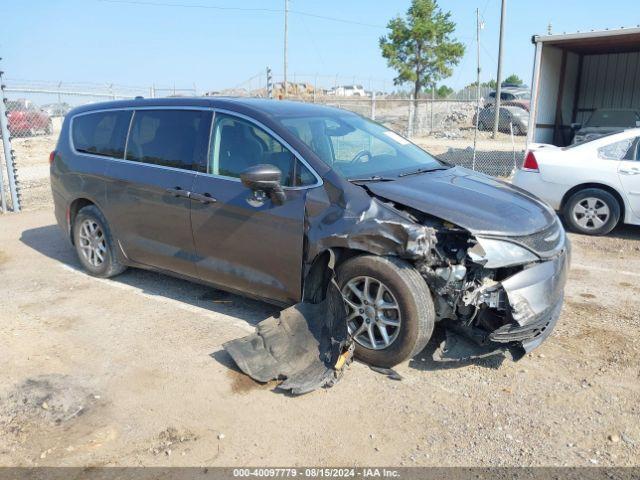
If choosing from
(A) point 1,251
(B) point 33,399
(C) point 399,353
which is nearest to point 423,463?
(C) point 399,353

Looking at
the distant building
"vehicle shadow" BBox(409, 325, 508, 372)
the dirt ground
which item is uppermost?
the distant building

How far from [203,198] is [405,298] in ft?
6.22

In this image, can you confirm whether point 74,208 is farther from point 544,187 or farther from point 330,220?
point 544,187

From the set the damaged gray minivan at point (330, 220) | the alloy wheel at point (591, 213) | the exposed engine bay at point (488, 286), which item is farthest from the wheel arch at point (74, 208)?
the alloy wheel at point (591, 213)

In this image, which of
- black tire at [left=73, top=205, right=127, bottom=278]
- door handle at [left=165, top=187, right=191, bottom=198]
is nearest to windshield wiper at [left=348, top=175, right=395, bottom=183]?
door handle at [left=165, top=187, right=191, bottom=198]

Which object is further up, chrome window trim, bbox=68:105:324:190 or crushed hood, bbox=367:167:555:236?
chrome window trim, bbox=68:105:324:190

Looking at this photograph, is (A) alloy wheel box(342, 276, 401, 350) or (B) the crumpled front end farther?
(A) alloy wheel box(342, 276, 401, 350)

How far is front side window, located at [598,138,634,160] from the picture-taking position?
7352mm

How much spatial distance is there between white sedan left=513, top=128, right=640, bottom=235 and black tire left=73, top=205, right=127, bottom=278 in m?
5.58

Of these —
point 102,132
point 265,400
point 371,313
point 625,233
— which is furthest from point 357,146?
point 625,233

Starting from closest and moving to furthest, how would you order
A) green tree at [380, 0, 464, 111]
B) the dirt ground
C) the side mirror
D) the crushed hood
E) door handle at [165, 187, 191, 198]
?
the dirt ground, the crushed hood, the side mirror, door handle at [165, 187, 191, 198], green tree at [380, 0, 464, 111]

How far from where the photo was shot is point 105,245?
5.68 meters

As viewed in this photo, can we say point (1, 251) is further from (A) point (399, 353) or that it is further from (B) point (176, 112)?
(A) point (399, 353)

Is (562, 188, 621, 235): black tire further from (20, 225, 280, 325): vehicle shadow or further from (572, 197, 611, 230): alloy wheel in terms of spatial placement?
(20, 225, 280, 325): vehicle shadow
